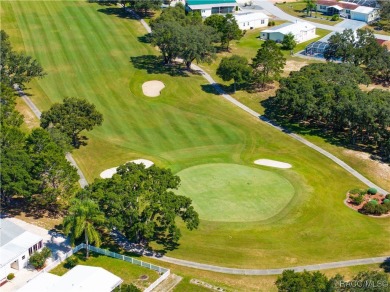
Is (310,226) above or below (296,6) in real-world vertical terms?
below

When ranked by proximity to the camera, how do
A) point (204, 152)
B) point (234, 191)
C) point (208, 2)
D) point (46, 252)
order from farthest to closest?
point (208, 2)
point (204, 152)
point (234, 191)
point (46, 252)

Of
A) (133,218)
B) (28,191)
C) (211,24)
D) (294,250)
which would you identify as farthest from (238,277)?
(211,24)

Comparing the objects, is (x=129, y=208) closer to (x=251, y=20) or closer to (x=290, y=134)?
(x=290, y=134)

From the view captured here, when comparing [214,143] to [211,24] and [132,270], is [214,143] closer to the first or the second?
[132,270]

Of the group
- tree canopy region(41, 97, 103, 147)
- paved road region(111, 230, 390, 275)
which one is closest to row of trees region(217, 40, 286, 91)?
tree canopy region(41, 97, 103, 147)

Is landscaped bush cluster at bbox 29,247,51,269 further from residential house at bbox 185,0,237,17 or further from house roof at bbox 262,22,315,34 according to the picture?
residential house at bbox 185,0,237,17

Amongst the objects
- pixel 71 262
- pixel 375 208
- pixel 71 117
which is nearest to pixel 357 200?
pixel 375 208
